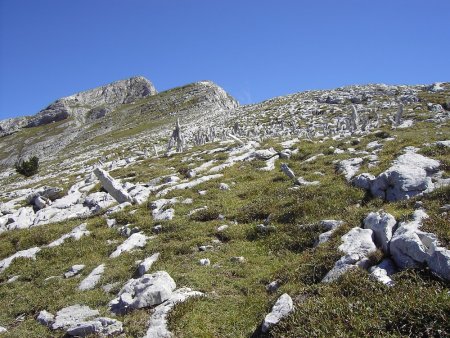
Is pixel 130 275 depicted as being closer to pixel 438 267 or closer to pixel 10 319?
pixel 10 319

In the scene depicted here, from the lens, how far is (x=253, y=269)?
12.3m

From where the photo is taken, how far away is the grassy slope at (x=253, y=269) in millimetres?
7668

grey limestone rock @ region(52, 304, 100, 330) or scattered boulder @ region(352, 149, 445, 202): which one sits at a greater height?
scattered boulder @ region(352, 149, 445, 202)

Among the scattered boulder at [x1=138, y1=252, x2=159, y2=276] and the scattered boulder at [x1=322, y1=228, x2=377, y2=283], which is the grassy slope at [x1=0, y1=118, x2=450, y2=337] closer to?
the scattered boulder at [x1=138, y1=252, x2=159, y2=276]

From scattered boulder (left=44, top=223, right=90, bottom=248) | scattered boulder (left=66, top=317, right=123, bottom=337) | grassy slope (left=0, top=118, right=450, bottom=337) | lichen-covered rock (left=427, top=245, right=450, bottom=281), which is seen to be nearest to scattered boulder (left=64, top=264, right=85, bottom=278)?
grassy slope (left=0, top=118, right=450, bottom=337)

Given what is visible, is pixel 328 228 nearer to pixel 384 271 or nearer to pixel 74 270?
pixel 384 271

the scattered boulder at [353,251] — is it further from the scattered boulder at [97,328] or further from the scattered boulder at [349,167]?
the scattered boulder at [349,167]

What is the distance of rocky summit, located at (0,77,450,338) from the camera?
27.5 feet

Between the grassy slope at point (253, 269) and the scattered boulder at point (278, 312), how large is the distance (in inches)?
9.1

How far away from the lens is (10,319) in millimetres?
11320

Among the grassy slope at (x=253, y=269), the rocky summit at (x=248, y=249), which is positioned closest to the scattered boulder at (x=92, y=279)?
the rocky summit at (x=248, y=249)

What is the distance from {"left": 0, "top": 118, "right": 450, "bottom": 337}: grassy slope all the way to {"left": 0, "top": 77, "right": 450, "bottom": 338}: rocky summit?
0.05 metres

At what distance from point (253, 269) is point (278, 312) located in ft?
12.2

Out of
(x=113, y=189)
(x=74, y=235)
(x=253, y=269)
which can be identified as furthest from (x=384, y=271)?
(x=113, y=189)
